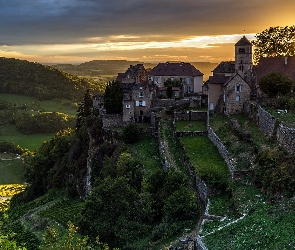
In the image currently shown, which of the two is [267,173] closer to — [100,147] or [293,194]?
[293,194]

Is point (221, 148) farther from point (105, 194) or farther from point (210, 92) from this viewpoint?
point (105, 194)

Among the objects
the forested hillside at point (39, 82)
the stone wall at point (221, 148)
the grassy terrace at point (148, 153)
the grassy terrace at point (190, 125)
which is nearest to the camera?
the stone wall at point (221, 148)

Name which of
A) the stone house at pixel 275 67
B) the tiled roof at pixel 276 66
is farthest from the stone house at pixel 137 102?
the tiled roof at pixel 276 66

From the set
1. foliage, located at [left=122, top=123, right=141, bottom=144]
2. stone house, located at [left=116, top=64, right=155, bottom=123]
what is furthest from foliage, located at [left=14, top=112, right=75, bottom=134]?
foliage, located at [left=122, top=123, right=141, bottom=144]

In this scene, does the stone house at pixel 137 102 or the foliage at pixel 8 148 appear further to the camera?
the foliage at pixel 8 148

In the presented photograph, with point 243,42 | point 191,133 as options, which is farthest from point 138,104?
point 243,42

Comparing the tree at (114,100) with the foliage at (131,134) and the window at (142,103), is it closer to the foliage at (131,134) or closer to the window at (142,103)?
the window at (142,103)

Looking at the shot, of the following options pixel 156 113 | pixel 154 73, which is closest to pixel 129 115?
pixel 156 113
